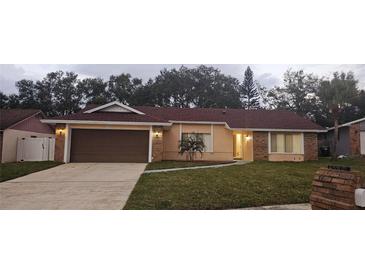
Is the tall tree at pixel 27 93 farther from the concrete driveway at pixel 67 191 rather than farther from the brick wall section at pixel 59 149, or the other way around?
the concrete driveway at pixel 67 191

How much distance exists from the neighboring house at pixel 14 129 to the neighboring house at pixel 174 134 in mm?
4161

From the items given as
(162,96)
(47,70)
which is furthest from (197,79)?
(47,70)

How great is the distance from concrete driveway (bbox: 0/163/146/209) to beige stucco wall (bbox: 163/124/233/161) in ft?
21.6

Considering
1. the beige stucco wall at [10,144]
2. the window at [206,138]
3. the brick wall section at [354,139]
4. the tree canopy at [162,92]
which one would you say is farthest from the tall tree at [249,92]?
Answer: the beige stucco wall at [10,144]

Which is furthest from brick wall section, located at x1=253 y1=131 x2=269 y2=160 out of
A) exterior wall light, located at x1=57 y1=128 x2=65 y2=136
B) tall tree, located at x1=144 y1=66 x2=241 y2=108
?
tall tree, located at x1=144 y1=66 x2=241 y2=108

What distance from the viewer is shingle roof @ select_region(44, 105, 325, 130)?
45.2ft

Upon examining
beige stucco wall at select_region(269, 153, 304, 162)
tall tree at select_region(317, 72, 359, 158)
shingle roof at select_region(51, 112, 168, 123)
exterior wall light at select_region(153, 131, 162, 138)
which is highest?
tall tree at select_region(317, 72, 359, 158)

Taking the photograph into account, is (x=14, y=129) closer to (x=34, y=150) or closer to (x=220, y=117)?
(x=34, y=150)

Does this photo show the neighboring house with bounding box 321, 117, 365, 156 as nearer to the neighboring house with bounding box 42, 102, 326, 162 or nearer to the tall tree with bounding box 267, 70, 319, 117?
the neighboring house with bounding box 42, 102, 326, 162

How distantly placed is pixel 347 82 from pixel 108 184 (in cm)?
1555

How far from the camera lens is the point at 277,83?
3291 cm

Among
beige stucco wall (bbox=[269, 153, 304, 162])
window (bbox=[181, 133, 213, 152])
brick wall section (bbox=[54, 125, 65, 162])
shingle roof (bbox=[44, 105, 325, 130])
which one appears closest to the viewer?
brick wall section (bbox=[54, 125, 65, 162])

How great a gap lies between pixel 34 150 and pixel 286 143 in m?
15.9

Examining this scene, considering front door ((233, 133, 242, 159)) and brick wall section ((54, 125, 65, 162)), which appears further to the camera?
front door ((233, 133, 242, 159))
